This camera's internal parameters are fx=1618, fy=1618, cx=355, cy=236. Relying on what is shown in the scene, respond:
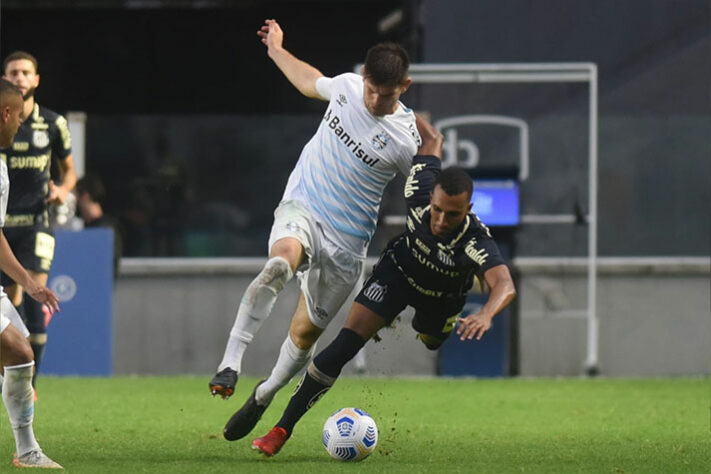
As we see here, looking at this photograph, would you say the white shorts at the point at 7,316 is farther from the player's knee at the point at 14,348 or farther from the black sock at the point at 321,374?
the black sock at the point at 321,374

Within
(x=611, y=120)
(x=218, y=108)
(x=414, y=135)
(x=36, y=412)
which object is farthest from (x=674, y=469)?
(x=218, y=108)

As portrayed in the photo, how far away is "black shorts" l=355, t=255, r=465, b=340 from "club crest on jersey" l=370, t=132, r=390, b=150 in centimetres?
61

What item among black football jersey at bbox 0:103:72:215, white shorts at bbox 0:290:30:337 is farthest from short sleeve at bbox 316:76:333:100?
black football jersey at bbox 0:103:72:215

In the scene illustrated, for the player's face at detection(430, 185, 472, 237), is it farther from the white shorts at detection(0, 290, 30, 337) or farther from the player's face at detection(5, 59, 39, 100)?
the player's face at detection(5, 59, 39, 100)

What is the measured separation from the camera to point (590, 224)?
16125mm

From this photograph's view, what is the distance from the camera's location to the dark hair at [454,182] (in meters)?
7.74

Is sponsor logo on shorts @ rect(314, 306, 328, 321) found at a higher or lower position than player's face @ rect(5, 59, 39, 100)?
lower

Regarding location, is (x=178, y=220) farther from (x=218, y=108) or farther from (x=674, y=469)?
(x=674, y=469)

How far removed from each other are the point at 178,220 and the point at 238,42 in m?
2.33

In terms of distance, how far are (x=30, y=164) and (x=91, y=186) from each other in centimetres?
570

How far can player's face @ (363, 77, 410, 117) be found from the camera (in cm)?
842

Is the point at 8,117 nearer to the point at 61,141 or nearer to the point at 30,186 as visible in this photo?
the point at 30,186

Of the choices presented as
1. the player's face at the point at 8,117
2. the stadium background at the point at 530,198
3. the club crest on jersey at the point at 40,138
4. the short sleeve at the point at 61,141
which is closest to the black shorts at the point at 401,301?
the player's face at the point at 8,117

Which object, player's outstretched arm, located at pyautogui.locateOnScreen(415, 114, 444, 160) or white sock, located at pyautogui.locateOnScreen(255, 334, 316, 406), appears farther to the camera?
player's outstretched arm, located at pyautogui.locateOnScreen(415, 114, 444, 160)
